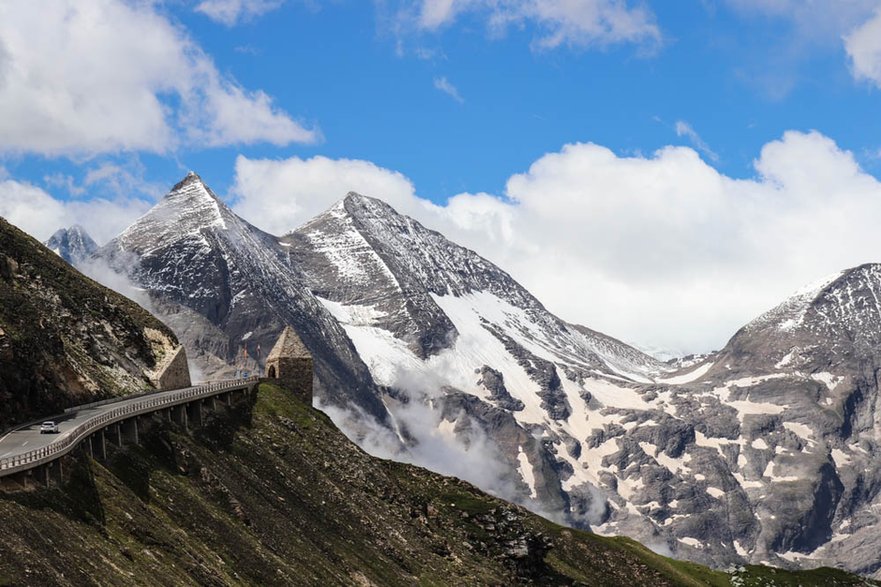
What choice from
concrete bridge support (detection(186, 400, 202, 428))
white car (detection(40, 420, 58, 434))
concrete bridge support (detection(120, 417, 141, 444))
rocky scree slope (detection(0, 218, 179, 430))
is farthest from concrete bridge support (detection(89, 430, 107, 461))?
concrete bridge support (detection(186, 400, 202, 428))

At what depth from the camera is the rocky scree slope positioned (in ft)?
338

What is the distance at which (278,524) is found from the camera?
10431 cm

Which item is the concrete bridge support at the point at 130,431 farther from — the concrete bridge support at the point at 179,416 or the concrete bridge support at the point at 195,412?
the concrete bridge support at the point at 195,412

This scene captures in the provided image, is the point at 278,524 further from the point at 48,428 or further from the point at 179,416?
the point at 48,428

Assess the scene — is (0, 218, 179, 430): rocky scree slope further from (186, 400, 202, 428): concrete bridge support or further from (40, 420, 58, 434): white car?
(186, 400, 202, 428): concrete bridge support

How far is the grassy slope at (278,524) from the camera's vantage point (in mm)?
71000

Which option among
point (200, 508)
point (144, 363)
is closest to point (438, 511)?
point (144, 363)

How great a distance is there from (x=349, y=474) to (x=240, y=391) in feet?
45.9

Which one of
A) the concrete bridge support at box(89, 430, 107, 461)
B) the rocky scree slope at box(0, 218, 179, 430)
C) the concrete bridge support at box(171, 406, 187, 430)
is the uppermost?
the rocky scree slope at box(0, 218, 179, 430)

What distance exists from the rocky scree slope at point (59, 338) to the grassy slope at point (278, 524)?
11.5 metres

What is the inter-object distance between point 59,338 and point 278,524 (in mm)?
28501

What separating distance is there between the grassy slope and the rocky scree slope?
11.5 meters

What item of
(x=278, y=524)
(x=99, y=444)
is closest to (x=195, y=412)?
(x=278, y=524)

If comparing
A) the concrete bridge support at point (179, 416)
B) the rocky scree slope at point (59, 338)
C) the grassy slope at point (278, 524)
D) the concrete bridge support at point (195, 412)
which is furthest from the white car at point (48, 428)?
the concrete bridge support at point (195, 412)
